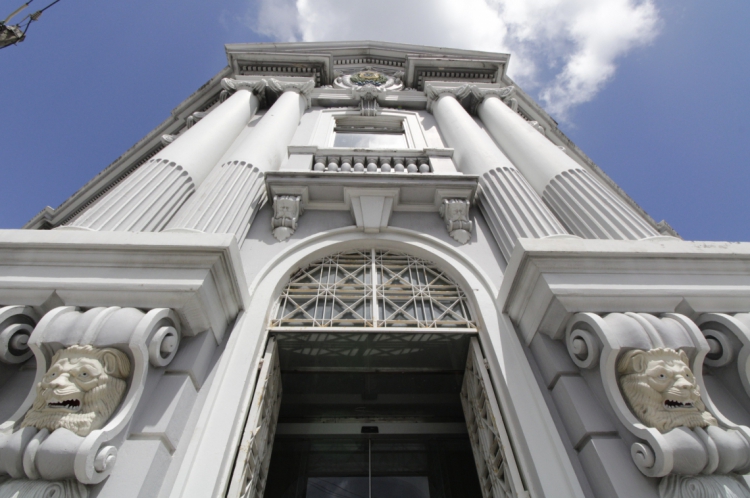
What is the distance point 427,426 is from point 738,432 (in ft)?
14.4

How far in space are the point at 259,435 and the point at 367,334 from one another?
1.58 meters

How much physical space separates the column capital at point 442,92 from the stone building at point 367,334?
7.71 feet

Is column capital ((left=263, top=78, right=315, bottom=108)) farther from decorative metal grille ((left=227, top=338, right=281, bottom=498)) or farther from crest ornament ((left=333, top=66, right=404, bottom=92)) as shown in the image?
decorative metal grille ((left=227, top=338, right=281, bottom=498))

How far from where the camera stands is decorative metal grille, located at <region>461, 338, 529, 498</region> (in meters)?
3.75

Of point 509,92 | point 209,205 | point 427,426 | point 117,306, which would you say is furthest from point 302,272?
point 509,92

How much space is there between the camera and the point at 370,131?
10984 millimetres

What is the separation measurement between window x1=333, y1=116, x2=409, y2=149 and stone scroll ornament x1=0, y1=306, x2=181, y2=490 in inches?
302

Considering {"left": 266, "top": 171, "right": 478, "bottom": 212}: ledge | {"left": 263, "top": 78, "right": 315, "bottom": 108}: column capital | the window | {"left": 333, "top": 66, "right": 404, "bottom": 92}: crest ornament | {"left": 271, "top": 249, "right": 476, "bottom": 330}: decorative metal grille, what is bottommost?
{"left": 271, "top": 249, "right": 476, "bottom": 330}: decorative metal grille

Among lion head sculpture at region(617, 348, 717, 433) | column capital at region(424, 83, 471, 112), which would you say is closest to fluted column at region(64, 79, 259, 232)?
column capital at region(424, 83, 471, 112)

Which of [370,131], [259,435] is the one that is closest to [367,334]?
[259,435]

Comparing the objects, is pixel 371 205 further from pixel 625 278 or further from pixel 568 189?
pixel 625 278

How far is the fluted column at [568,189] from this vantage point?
16.9 feet

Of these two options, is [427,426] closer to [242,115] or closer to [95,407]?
[95,407]

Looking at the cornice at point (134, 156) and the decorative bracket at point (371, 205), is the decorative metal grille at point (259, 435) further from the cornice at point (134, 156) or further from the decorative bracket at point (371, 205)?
the cornice at point (134, 156)
